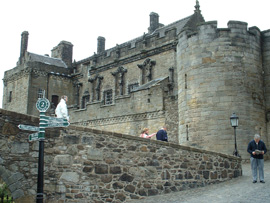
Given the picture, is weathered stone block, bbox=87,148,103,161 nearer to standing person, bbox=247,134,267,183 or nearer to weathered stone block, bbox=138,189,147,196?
weathered stone block, bbox=138,189,147,196

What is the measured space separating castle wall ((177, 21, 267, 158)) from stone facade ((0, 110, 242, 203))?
5.07m

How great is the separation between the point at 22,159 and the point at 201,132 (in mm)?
9688

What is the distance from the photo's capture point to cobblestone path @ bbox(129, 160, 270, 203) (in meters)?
9.16

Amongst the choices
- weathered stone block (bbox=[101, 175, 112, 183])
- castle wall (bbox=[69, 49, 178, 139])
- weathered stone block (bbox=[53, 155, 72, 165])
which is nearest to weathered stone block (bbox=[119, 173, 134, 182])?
weathered stone block (bbox=[101, 175, 112, 183])

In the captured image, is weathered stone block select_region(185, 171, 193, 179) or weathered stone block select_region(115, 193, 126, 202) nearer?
weathered stone block select_region(115, 193, 126, 202)

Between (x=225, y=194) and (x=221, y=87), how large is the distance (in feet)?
24.9

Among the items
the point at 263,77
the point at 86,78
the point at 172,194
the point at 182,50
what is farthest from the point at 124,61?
the point at 172,194

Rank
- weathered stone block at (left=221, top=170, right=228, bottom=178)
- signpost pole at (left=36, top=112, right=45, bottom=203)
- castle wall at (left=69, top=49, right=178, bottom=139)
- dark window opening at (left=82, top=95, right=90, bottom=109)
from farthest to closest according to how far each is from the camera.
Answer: dark window opening at (left=82, top=95, right=90, bottom=109)
castle wall at (left=69, top=49, right=178, bottom=139)
weathered stone block at (left=221, top=170, right=228, bottom=178)
signpost pole at (left=36, top=112, right=45, bottom=203)

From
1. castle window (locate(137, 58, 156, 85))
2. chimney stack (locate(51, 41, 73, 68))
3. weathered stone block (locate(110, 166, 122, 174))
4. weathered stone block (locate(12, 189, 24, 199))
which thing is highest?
chimney stack (locate(51, 41, 73, 68))

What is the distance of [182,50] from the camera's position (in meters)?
18.3

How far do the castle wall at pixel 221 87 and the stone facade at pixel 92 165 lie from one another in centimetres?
507

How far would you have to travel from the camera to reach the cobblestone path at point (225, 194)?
916 cm

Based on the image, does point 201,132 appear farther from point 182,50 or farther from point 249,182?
point 249,182

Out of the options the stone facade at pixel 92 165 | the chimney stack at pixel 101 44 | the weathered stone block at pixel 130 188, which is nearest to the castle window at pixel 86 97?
the chimney stack at pixel 101 44
